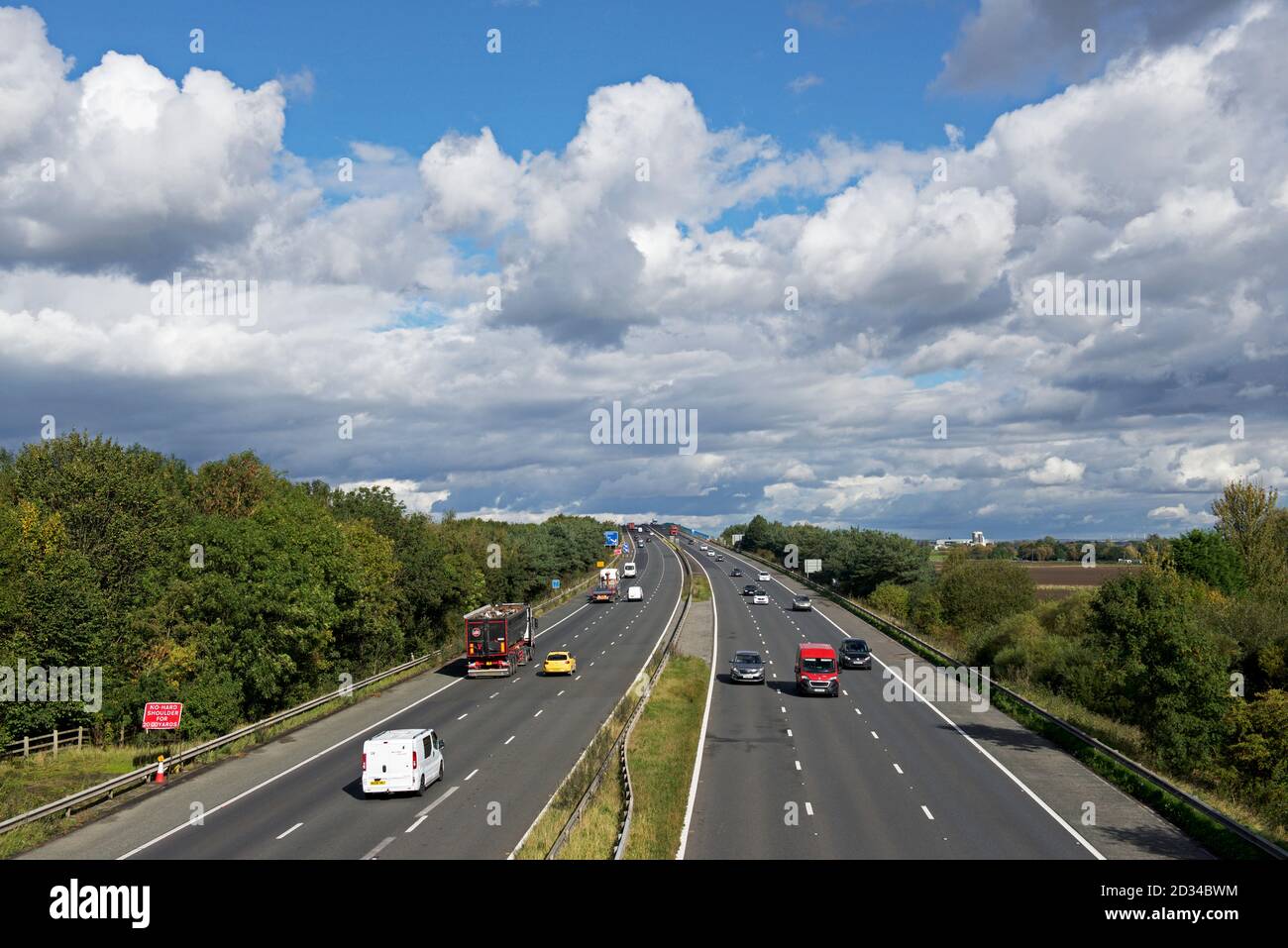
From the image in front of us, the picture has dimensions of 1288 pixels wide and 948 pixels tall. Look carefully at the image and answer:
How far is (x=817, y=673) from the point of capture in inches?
1847

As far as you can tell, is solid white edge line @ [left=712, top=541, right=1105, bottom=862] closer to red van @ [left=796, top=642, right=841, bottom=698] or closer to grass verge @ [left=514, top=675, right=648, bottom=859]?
red van @ [left=796, top=642, right=841, bottom=698]

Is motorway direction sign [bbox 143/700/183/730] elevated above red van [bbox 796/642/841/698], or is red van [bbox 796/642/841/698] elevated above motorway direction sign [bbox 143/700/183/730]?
motorway direction sign [bbox 143/700/183/730]

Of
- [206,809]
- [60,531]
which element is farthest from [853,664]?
[60,531]

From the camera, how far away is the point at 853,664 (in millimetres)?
56812

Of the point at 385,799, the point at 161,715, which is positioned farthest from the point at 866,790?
the point at 161,715

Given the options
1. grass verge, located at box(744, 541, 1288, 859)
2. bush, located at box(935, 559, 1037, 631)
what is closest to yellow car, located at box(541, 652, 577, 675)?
grass verge, located at box(744, 541, 1288, 859)

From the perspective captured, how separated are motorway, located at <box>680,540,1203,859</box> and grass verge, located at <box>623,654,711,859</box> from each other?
0.60 m

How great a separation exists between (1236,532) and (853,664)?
5211cm

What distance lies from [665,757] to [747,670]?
19471 mm

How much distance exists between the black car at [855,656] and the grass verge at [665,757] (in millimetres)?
8758

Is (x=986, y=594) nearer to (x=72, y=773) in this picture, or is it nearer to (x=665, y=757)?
(x=665, y=757)

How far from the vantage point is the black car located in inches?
2235
